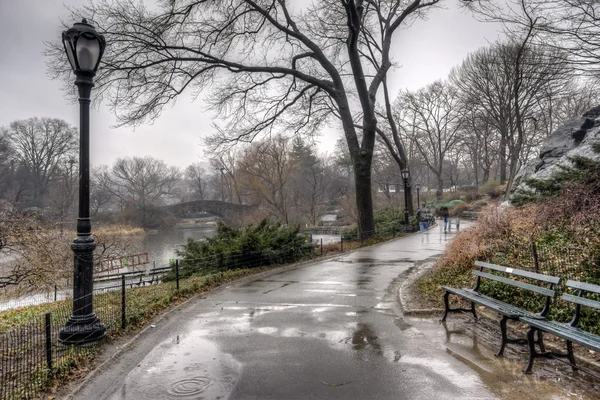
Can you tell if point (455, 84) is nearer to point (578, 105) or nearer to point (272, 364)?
point (578, 105)

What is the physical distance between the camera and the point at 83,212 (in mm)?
5801

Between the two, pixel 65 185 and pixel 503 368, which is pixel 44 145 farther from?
pixel 503 368

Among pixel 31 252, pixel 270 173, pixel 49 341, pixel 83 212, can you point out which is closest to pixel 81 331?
pixel 49 341

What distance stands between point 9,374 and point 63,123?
6719cm

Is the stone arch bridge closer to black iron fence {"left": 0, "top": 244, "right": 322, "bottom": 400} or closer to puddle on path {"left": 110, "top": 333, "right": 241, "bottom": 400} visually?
black iron fence {"left": 0, "top": 244, "right": 322, "bottom": 400}

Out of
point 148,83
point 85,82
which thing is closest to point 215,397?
point 85,82

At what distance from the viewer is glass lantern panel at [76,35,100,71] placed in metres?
5.74

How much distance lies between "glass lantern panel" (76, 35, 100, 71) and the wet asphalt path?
431cm

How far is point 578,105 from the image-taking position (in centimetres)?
3778

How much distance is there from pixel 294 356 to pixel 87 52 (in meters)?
5.33

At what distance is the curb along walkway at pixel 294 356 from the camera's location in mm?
4199

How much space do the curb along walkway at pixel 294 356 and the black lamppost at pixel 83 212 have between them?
74 centimetres

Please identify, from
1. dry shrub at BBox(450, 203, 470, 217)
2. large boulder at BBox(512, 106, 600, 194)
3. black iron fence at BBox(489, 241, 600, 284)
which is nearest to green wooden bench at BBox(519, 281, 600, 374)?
black iron fence at BBox(489, 241, 600, 284)

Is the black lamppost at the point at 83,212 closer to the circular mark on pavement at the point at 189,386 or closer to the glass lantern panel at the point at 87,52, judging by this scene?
the glass lantern panel at the point at 87,52
